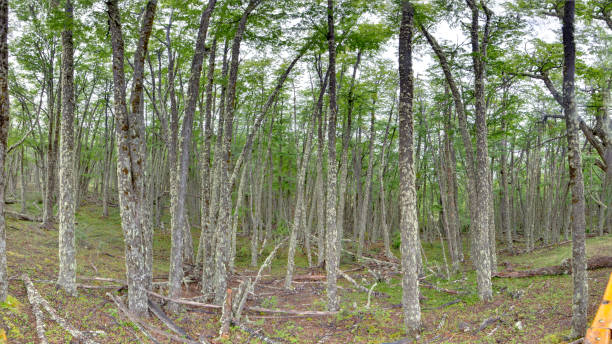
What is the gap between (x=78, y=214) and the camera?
2344 cm

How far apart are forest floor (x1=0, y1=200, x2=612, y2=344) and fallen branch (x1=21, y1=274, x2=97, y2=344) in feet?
0.37

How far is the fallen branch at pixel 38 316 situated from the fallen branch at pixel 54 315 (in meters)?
0.02

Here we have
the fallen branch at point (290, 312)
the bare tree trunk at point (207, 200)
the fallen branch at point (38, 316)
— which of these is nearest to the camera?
the fallen branch at point (38, 316)

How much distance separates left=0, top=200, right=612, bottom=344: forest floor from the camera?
23.1ft

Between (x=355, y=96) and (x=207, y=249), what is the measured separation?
9.06 meters

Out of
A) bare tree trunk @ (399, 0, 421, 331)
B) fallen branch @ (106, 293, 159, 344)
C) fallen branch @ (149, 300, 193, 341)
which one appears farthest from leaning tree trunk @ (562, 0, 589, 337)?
fallen branch @ (106, 293, 159, 344)

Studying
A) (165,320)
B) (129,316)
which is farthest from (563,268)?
(129,316)

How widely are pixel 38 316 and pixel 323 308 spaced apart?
6.84 m

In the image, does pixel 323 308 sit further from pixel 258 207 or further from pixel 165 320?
pixel 258 207

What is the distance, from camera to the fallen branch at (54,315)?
Result: 6.46 m

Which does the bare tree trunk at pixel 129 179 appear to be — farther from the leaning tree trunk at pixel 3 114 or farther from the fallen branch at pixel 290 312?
the fallen branch at pixel 290 312

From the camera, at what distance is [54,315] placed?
696cm

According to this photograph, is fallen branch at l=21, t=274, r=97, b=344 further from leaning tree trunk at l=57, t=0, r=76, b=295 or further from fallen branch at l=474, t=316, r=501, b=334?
fallen branch at l=474, t=316, r=501, b=334

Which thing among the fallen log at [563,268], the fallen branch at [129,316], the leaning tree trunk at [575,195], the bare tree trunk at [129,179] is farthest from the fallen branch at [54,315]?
the fallen log at [563,268]
